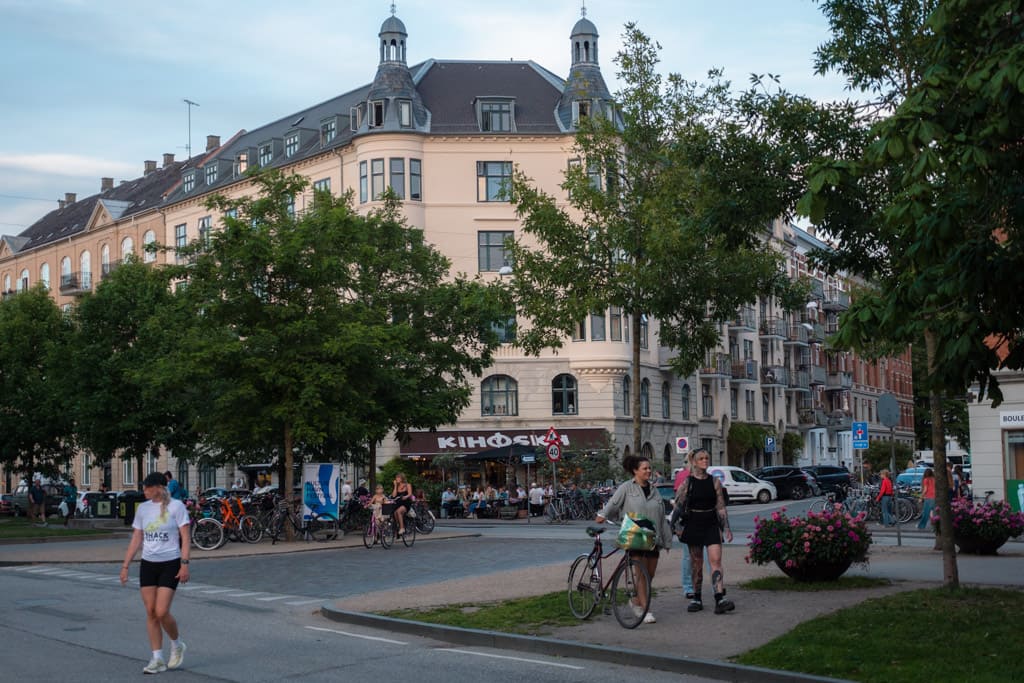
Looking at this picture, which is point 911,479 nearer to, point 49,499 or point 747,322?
point 747,322

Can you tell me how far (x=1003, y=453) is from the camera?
31.2 m

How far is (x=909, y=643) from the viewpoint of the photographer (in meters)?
10.5

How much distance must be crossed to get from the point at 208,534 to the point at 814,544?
1682cm

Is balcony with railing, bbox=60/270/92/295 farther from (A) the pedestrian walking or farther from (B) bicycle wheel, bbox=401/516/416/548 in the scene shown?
(A) the pedestrian walking

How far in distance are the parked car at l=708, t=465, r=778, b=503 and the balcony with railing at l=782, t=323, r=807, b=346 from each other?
2755cm

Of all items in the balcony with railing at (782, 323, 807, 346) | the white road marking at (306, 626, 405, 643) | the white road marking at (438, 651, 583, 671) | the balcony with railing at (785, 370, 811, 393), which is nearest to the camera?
the white road marking at (438, 651, 583, 671)

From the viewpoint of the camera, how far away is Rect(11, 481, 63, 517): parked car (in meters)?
54.8

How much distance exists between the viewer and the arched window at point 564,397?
55.8 metres

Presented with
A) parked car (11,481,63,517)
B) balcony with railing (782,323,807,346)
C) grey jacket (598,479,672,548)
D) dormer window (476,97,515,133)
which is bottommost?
parked car (11,481,63,517)

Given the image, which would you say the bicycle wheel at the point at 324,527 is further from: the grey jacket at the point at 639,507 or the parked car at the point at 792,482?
the parked car at the point at 792,482

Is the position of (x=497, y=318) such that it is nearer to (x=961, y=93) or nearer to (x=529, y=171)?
(x=529, y=171)

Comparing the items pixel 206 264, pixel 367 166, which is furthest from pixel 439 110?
pixel 206 264

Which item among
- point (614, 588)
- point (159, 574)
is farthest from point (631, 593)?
point (159, 574)

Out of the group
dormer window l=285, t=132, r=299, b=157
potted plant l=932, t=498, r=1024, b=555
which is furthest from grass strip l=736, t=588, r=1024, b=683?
dormer window l=285, t=132, r=299, b=157
